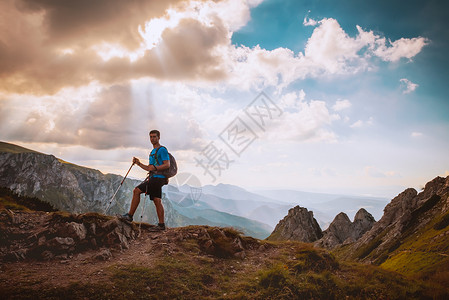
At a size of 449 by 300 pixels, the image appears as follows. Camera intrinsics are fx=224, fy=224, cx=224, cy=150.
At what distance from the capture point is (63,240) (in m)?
8.51

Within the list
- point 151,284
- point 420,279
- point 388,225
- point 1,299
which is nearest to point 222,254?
point 151,284

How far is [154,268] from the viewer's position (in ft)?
26.0

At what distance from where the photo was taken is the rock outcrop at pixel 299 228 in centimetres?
8169

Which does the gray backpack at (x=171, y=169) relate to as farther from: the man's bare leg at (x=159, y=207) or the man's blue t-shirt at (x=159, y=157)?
the man's bare leg at (x=159, y=207)

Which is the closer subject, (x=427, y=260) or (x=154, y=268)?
(x=154, y=268)

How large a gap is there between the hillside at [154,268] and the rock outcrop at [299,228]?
7830 centimetres

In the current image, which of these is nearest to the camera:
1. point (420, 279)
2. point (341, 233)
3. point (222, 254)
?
point (420, 279)

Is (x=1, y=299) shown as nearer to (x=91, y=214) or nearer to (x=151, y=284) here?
(x=151, y=284)

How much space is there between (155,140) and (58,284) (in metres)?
6.78

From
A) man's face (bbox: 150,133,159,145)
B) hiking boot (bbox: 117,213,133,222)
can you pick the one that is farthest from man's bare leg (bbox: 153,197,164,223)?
man's face (bbox: 150,133,159,145)

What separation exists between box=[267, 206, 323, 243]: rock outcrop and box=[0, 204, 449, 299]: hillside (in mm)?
78304

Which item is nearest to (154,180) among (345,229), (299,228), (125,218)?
(125,218)

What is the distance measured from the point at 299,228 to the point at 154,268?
8505cm

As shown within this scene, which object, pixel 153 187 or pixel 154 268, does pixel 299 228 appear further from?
pixel 154 268
